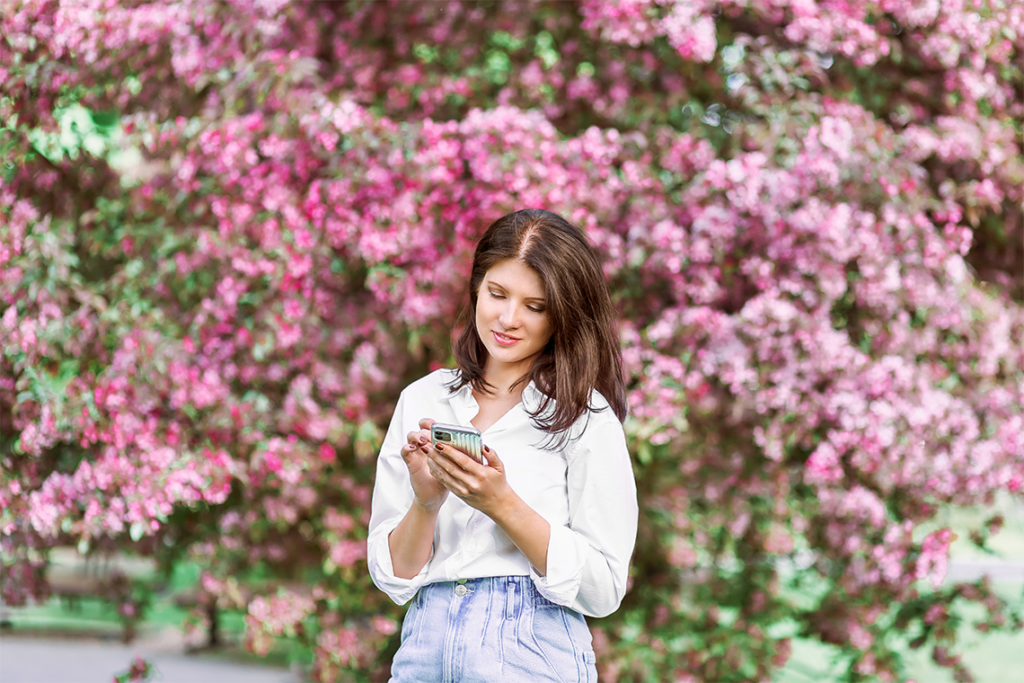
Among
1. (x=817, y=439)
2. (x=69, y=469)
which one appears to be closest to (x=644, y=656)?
(x=817, y=439)

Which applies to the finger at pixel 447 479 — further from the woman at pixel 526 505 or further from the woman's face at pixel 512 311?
the woman's face at pixel 512 311

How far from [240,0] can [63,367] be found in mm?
1407

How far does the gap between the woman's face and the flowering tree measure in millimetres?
1397

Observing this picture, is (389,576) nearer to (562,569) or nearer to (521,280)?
(562,569)

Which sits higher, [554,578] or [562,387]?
[562,387]

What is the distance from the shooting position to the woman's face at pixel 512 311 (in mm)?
1537

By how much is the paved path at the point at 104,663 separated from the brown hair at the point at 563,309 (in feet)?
8.24

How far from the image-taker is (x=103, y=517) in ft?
9.61

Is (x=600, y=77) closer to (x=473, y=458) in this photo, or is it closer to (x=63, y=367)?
(x=63, y=367)

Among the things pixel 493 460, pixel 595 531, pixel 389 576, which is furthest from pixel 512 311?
pixel 389 576

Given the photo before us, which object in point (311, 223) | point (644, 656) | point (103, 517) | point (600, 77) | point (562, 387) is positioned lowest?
point (644, 656)

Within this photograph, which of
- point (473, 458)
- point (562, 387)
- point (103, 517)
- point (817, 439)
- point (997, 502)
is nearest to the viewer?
point (473, 458)

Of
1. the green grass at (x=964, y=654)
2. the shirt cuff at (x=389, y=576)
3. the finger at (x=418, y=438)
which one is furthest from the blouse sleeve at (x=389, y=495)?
the green grass at (x=964, y=654)

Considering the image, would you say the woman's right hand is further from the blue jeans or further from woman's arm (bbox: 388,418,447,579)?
the blue jeans
